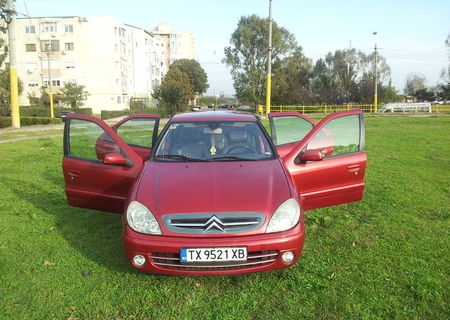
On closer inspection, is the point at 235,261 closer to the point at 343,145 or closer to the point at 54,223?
the point at 343,145

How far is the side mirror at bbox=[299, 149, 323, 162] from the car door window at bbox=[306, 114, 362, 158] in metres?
0.53

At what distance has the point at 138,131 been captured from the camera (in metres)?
6.11

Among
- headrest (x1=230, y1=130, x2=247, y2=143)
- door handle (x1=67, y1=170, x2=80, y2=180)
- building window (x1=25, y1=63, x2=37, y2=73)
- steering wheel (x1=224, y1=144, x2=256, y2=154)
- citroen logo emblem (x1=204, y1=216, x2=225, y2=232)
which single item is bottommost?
citroen logo emblem (x1=204, y1=216, x2=225, y2=232)

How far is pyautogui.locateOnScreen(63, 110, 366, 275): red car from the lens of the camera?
120 inches

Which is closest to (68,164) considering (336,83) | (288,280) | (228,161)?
(228,161)

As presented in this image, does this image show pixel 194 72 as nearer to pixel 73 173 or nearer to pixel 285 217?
pixel 73 173

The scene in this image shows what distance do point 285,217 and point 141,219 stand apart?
120 centimetres

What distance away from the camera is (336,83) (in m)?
56.9

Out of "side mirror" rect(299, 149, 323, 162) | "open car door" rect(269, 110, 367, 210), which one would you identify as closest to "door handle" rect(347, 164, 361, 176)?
"open car door" rect(269, 110, 367, 210)

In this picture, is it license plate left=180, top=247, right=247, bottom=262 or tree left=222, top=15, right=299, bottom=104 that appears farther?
tree left=222, top=15, right=299, bottom=104

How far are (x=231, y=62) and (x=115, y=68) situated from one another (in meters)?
19.0

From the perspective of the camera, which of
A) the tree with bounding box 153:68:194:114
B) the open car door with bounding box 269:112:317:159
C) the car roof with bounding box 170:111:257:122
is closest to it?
the car roof with bounding box 170:111:257:122

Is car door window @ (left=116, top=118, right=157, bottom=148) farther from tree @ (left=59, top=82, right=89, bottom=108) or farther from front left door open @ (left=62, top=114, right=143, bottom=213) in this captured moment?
tree @ (left=59, top=82, right=89, bottom=108)

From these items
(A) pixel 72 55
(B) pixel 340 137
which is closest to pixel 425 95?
(A) pixel 72 55
